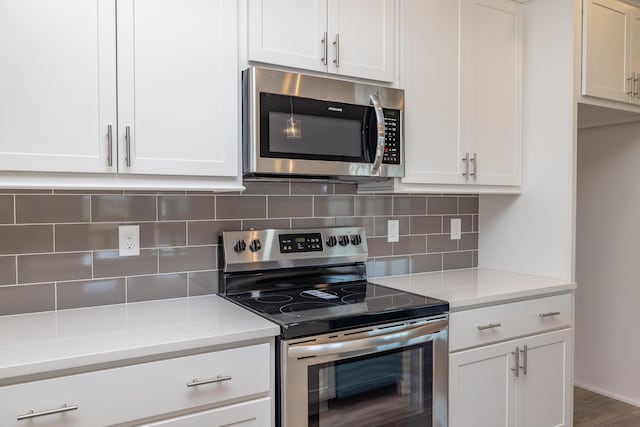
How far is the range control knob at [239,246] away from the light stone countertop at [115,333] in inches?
9.4

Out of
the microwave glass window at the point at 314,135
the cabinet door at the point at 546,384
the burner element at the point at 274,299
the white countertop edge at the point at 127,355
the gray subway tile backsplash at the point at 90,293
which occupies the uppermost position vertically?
the microwave glass window at the point at 314,135

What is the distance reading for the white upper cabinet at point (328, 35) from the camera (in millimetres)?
1839

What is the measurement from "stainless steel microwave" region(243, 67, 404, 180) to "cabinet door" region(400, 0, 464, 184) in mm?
122

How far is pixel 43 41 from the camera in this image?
4.86 ft

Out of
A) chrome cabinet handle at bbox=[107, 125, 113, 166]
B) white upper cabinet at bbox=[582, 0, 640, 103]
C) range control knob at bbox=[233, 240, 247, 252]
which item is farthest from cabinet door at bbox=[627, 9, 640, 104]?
chrome cabinet handle at bbox=[107, 125, 113, 166]

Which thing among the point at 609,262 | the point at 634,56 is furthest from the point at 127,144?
the point at 609,262

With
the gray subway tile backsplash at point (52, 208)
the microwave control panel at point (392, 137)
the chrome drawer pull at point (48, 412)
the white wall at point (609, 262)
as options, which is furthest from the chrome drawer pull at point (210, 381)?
the white wall at point (609, 262)

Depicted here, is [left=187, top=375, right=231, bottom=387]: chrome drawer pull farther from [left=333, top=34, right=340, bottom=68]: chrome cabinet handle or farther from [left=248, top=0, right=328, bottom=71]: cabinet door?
[left=333, top=34, right=340, bottom=68]: chrome cabinet handle

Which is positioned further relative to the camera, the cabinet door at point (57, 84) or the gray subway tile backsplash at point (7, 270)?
the gray subway tile backsplash at point (7, 270)

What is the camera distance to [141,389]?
136 centimetres

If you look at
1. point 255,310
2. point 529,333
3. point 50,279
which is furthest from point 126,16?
point 529,333

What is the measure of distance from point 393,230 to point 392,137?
1.97ft

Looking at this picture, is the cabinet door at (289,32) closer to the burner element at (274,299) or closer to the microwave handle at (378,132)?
the microwave handle at (378,132)

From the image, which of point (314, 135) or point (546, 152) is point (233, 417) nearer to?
point (314, 135)
